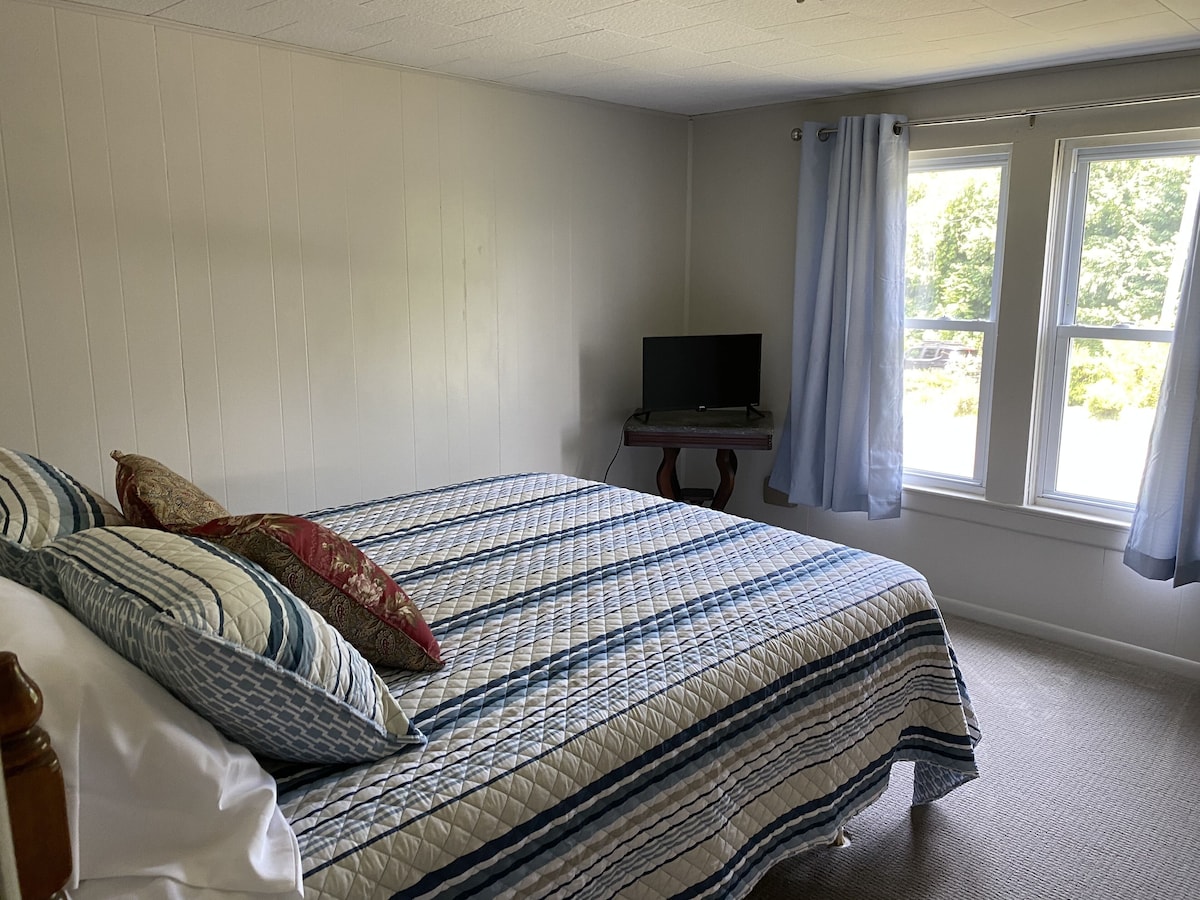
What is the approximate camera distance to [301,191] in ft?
10.8

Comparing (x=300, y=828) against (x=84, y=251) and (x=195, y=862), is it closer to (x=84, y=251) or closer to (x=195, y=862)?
(x=195, y=862)

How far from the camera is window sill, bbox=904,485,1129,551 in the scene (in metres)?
3.59

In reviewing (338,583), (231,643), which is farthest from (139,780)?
(338,583)

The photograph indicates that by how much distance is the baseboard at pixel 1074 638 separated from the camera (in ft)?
11.4

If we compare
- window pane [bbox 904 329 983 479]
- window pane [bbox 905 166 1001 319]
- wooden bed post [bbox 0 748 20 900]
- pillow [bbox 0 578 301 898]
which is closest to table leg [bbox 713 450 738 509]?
window pane [bbox 904 329 983 479]

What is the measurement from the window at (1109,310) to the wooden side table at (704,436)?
1215 millimetres

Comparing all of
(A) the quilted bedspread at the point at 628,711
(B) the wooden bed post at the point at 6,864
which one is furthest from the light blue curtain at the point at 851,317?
(B) the wooden bed post at the point at 6,864

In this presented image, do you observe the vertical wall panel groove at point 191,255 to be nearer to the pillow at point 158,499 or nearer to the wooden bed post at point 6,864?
the pillow at point 158,499

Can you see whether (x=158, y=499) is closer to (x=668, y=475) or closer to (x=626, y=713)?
(x=626, y=713)

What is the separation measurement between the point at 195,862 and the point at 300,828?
185 millimetres

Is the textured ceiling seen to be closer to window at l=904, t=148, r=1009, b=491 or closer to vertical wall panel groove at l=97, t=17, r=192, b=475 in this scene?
vertical wall panel groove at l=97, t=17, r=192, b=475

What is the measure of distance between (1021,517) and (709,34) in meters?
2.29

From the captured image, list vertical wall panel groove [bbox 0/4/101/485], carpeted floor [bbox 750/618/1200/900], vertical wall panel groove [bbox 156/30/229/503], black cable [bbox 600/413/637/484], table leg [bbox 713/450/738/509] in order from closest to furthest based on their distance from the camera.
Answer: carpeted floor [bbox 750/618/1200/900] → vertical wall panel groove [bbox 0/4/101/485] → vertical wall panel groove [bbox 156/30/229/503] → table leg [bbox 713/450/738/509] → black cable [bbox 600/413/637/484]

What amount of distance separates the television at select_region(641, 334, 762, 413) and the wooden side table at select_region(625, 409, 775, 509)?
9 centimetres
